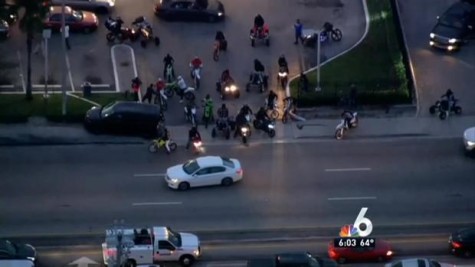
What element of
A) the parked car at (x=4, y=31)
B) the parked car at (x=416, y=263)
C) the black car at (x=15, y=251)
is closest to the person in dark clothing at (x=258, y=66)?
the parked car at (x=4, y=31)

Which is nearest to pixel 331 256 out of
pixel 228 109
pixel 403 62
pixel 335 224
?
pixel 335 224

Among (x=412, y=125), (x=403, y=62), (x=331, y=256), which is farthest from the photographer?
(x=403, y=62)

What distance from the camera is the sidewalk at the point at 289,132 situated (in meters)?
61.6

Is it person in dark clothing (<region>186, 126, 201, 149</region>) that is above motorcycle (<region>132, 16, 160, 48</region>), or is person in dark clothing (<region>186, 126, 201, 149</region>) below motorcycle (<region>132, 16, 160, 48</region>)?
below

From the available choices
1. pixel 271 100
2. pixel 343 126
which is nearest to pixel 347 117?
pixel 343 126

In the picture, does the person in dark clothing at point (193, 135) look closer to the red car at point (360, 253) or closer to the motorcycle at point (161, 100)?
the motorcycle at point (161, 100)

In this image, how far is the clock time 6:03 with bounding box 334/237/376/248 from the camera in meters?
52.1

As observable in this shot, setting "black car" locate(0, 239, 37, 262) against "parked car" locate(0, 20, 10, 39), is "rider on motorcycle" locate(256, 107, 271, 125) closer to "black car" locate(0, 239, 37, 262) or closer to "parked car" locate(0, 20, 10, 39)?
"black car" locate(0, 239, 37, 262)

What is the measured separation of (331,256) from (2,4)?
65.7 feet

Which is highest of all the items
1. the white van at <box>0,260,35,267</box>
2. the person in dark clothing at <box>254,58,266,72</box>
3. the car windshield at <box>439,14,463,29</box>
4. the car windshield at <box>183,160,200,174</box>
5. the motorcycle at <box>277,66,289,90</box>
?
the car windshield at <box>439,14,463,29</box>

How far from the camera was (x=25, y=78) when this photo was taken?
66125 mm

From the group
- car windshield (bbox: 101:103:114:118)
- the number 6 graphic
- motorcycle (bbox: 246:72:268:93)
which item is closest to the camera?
the number 6 graphic

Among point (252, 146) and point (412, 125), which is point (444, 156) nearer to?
point (412, 125)

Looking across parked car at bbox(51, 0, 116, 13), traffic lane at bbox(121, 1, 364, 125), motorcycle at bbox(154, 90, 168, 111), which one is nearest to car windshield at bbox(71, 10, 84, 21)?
parked car at bbox(51, 0, 116, 13)
